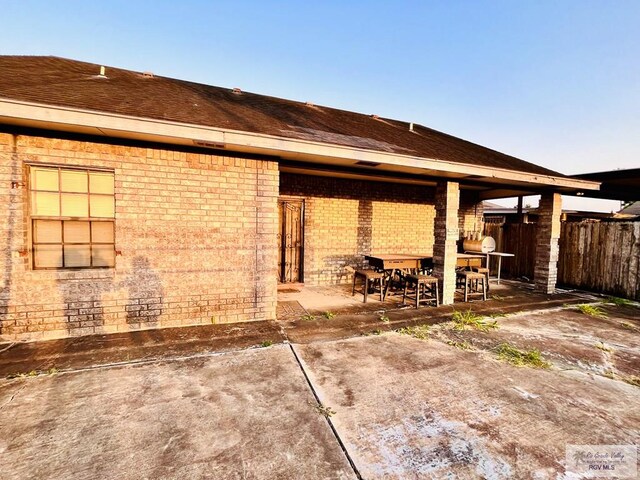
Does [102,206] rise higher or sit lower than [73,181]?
lower

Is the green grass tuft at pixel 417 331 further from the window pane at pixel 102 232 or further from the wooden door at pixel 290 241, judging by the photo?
the window pane at pixel 102 232

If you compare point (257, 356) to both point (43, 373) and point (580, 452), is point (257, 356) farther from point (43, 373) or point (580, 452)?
point (580, 452)

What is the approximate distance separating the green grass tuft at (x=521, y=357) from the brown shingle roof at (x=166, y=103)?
361 centimetres

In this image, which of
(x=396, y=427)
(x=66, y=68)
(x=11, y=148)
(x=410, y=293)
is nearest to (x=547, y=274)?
(x=410, y=293)

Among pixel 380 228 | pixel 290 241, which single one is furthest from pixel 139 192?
pixel 380 228

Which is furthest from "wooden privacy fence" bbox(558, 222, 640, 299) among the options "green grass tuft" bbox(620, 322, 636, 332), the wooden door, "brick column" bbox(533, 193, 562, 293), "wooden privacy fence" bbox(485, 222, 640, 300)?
the wooden door

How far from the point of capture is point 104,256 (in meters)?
4.53

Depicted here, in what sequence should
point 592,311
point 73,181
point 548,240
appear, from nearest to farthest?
point 73,181 < point 592,311 < point 548,240

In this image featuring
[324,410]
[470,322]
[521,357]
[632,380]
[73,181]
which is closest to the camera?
[324,410]

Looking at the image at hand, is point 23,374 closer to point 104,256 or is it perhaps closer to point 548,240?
Answer: point 104,256

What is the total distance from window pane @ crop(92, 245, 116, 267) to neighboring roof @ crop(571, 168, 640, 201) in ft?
35.4

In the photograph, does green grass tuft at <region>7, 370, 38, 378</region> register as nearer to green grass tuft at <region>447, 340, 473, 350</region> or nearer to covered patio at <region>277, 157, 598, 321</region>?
covered patio at <region>277, 157, 598, 321</region>

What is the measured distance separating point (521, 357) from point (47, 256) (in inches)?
269

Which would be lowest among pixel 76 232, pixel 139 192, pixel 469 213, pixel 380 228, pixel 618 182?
pixel 76 232
